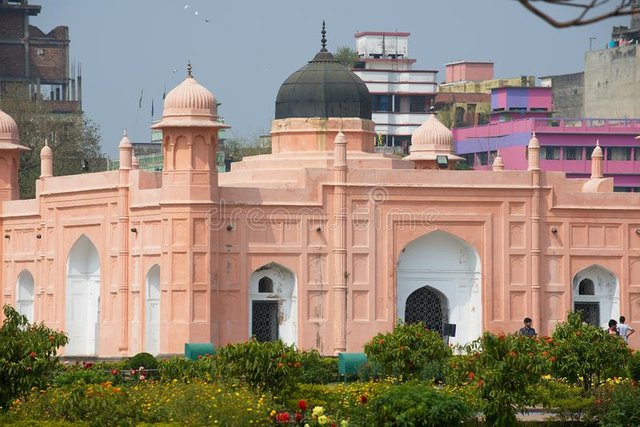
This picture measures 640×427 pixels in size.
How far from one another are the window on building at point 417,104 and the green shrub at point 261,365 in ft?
218

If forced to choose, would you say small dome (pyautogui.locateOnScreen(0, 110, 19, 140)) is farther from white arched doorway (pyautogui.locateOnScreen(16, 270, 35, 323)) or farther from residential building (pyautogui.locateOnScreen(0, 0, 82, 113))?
residential building (pyautogui.locateOnScreen(0, 0, 82, 113))

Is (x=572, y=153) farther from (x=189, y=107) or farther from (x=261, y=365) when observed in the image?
(x=261, y=365)

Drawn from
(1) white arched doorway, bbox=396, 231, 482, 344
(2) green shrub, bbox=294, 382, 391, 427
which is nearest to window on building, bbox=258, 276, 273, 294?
(1) white arched doorway, bbox=396, 231, 482, 344

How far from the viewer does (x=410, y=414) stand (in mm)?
21766

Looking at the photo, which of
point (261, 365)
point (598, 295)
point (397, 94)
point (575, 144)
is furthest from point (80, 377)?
point (397, 94)

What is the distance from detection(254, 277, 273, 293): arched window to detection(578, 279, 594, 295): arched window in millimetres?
7182

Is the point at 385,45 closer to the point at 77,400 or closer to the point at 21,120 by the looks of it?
the point at 21,120

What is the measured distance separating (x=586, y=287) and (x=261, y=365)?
56.1 ft

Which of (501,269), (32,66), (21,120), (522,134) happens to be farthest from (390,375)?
(32,66)

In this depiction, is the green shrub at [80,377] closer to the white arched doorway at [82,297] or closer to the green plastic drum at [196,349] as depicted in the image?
the green plastic drum at [196,349]

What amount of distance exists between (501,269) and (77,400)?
19303mm

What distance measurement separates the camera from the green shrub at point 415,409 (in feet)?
71.6

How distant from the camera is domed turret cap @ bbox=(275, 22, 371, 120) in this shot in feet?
139

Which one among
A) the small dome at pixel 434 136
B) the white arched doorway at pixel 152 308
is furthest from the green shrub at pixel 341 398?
the small dome at pixel 434 136
